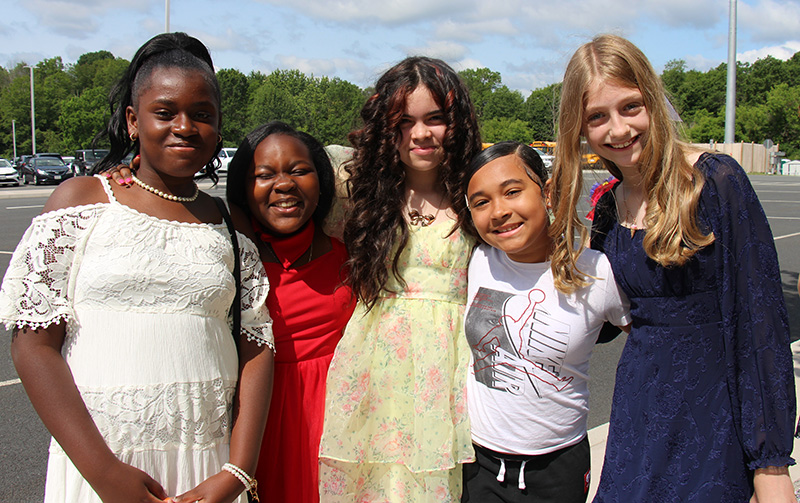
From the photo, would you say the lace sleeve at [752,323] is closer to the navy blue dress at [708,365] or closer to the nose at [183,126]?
the navy blue dress at [708,365]

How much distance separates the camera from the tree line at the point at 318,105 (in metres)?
38.8

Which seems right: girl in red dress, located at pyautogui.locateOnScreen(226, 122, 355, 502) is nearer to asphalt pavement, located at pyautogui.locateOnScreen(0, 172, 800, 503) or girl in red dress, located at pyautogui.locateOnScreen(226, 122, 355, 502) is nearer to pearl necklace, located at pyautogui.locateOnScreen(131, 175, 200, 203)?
pearl necklace, located at pyautogui.locateOnScreen(131, 175, 200, 203)

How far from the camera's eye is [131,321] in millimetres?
1701

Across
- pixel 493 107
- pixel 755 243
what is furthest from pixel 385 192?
pixel 493 107

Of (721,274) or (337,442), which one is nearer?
(721,274)

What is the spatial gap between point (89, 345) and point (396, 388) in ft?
3.59

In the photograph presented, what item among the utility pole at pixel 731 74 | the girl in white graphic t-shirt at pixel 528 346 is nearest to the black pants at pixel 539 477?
the girl in white graphic t-shirt at pixel 528 346

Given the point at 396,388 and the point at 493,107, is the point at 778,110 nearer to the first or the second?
the point at 493,107

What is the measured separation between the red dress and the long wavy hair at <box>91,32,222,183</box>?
0.63 meters

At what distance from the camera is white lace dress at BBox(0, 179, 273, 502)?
5.36 feet

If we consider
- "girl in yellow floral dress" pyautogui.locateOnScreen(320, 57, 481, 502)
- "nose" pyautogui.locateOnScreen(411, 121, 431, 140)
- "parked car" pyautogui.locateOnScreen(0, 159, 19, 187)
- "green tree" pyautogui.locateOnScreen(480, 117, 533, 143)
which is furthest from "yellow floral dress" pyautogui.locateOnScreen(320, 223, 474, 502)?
"green tree" pyautogui.locateOnScreen(480, 117, 533, 143)

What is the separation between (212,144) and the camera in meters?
1.91

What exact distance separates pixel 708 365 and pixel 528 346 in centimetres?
56

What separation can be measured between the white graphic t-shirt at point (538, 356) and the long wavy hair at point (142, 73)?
3.95 ft
